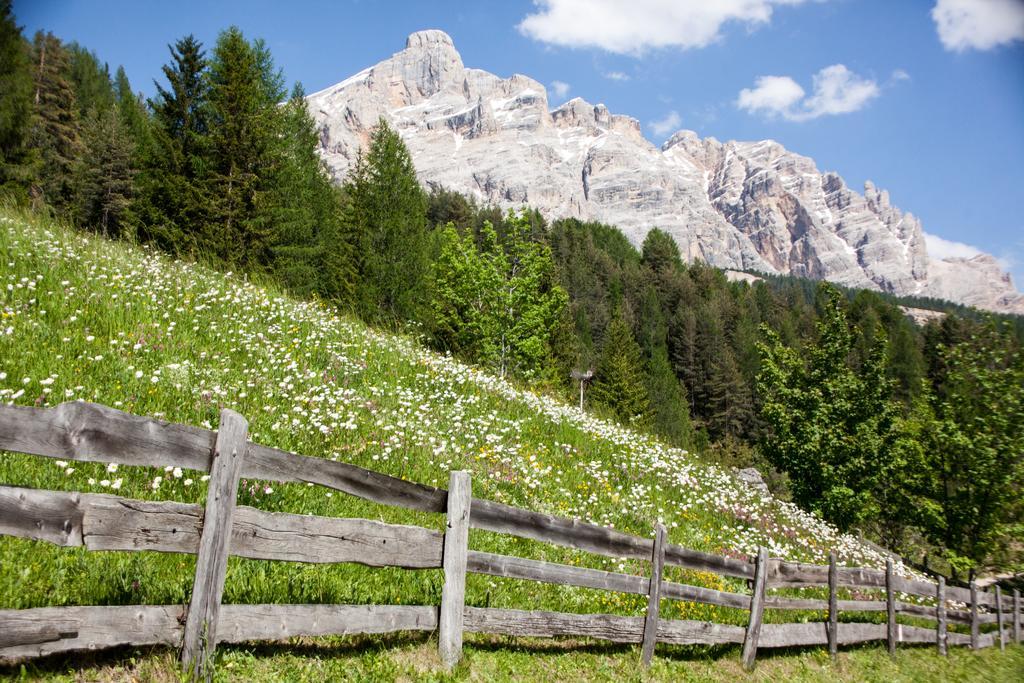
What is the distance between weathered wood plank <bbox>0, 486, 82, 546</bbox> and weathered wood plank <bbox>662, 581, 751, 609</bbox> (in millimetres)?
5972

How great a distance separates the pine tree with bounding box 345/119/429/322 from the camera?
3000 cm

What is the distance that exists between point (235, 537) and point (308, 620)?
2.85 feet

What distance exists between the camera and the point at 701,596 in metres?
7.34

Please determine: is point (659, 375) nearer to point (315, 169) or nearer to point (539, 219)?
point (539, 219)

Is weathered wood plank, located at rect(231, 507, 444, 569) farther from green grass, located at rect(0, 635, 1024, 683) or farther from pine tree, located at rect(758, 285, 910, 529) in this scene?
pine tree, located at rect(758, 285, 910, 529)

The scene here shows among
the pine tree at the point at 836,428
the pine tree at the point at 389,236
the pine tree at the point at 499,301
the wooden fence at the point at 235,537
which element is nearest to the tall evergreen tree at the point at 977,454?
the pine tree at the point at 836,428

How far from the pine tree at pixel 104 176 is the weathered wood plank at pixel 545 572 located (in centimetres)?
4282

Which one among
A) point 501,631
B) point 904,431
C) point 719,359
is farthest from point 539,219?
point 501,631

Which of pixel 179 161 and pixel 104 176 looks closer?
pixel 179 161

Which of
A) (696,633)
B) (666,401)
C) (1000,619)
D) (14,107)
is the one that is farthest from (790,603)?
(666,401)

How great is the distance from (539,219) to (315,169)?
5107 centimetres

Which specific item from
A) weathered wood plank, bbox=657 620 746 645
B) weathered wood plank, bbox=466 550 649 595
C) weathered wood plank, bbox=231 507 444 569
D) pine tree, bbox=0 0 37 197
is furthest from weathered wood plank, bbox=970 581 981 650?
pine tree, bbox=0 0 37 197

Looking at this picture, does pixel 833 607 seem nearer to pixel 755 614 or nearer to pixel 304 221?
pixel 755 614

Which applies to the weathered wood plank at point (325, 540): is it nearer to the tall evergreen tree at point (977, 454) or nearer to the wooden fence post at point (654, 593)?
the wooden fence post at point (654, 593)
